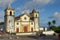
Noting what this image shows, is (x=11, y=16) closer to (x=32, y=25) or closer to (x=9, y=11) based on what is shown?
(x=9, y=11)

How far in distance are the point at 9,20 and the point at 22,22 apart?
459 centimetres

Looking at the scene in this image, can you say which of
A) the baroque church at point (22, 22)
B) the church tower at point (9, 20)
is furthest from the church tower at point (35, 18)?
the church tower at point (9, 20)

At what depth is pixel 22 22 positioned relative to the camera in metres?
57.9

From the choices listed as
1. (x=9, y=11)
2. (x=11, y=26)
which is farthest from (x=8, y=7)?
(x=11, y=26)

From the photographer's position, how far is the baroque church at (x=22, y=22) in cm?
5481

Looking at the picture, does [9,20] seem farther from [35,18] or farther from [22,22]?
[35,18]

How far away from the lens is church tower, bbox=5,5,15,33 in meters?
54.1

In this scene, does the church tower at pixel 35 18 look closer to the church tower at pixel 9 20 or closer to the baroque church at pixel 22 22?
the baroque church at pixel 22 22

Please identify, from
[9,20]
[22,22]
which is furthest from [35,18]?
[9,20]

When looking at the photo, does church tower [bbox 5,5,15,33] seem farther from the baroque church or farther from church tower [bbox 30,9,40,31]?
church tower [bbox 30,9,40,31]

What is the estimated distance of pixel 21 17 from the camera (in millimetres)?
57938

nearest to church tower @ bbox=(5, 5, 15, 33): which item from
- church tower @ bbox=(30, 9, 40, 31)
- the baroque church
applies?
the baroque church

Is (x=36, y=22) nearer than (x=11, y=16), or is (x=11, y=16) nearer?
(x=11, y=16)

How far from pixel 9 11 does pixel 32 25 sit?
8012 millimetres
